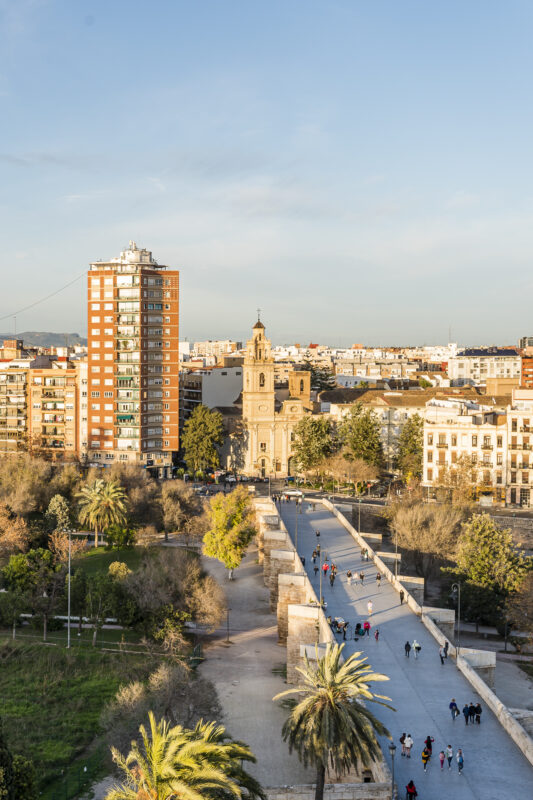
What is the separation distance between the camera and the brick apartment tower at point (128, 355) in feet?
270

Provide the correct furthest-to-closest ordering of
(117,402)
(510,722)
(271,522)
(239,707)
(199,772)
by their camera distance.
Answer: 1. (117,402)
2. (271,522)
3. (239,707)
4. (510,722)
5. (199,772)

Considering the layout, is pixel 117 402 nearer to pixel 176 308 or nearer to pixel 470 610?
pixel 176 308

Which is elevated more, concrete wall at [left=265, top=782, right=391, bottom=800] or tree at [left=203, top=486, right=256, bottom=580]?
tree at [left=203, top=486, right=256, bottom=580]

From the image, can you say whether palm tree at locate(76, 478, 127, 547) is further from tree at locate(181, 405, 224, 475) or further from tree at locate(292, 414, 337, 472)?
A: tree at locate(292, 414, 337, 472)

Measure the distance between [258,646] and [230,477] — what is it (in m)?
43.4

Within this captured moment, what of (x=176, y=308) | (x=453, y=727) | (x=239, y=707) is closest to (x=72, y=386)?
(x=176, y=308)

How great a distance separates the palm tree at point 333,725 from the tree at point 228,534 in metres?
30.6

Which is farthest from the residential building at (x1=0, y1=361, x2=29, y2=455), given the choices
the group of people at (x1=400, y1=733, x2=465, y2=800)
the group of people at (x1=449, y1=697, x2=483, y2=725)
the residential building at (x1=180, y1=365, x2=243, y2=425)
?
the group of people at (x1=400, y1=733, x2=465, y2=800)

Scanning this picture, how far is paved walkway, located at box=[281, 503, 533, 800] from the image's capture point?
2180 centimetres

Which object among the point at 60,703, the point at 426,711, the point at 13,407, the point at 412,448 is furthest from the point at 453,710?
the point at 13,407

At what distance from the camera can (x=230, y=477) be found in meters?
84.4

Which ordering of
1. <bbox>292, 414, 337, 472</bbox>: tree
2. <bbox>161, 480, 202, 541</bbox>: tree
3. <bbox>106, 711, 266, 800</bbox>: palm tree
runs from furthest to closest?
<bbox>292, 414, 337, 472</bbox>: tree, <bbox>161, 480, 202, 541</bbox>: tree, <bbox>106, 711, 266, 800</bbox>: palm tree

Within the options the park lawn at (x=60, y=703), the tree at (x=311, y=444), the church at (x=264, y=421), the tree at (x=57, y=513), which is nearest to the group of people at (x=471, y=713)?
the park lawn at (x=60, y=703)

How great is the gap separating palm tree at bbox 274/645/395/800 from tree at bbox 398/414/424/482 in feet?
180
